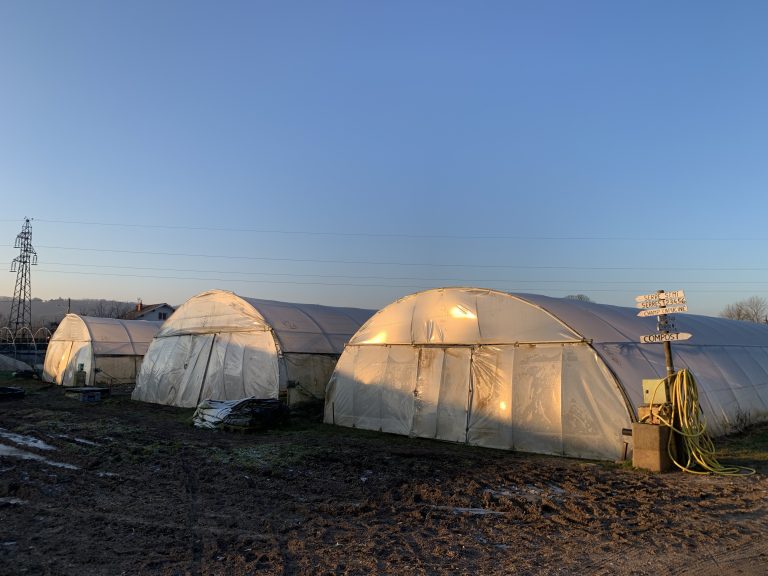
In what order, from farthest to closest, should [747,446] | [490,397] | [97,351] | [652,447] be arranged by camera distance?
1. [97,351]
2. [490,397]
3. [747,446]
4. [652,447]

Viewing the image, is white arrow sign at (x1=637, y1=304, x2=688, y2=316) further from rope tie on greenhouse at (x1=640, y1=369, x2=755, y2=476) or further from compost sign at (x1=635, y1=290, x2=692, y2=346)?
rope tie on greenhouse at (x1=640, y1=369, x2=755, y2=476)

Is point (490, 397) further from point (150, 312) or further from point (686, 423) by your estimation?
point (150, 312)

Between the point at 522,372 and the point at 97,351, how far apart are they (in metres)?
23.8

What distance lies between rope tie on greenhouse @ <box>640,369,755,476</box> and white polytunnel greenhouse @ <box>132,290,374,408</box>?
11478mm

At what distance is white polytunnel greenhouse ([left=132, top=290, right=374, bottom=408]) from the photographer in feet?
61.4

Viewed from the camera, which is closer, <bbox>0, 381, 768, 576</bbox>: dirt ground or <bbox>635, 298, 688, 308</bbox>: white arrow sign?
<bbox>0, 381, 768, 576</bbox>: dirt ground

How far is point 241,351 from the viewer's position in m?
19.6

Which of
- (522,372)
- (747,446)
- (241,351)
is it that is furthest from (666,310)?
(241,351)

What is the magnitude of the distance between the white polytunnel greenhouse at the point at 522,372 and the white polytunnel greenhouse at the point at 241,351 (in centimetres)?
292

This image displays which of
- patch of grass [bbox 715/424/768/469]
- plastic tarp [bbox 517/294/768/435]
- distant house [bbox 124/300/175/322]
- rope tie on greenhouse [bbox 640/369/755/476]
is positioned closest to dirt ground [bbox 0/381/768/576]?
rope tie on greenhouse [bbox 640/369/755/476]

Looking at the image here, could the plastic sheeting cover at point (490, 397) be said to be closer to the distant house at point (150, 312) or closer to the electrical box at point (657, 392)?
the electrical box at point (657, 392)

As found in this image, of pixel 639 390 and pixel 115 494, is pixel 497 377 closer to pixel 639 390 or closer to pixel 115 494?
pixel 639 390

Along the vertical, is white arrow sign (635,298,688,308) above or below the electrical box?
above

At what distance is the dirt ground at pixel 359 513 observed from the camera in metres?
5.44
